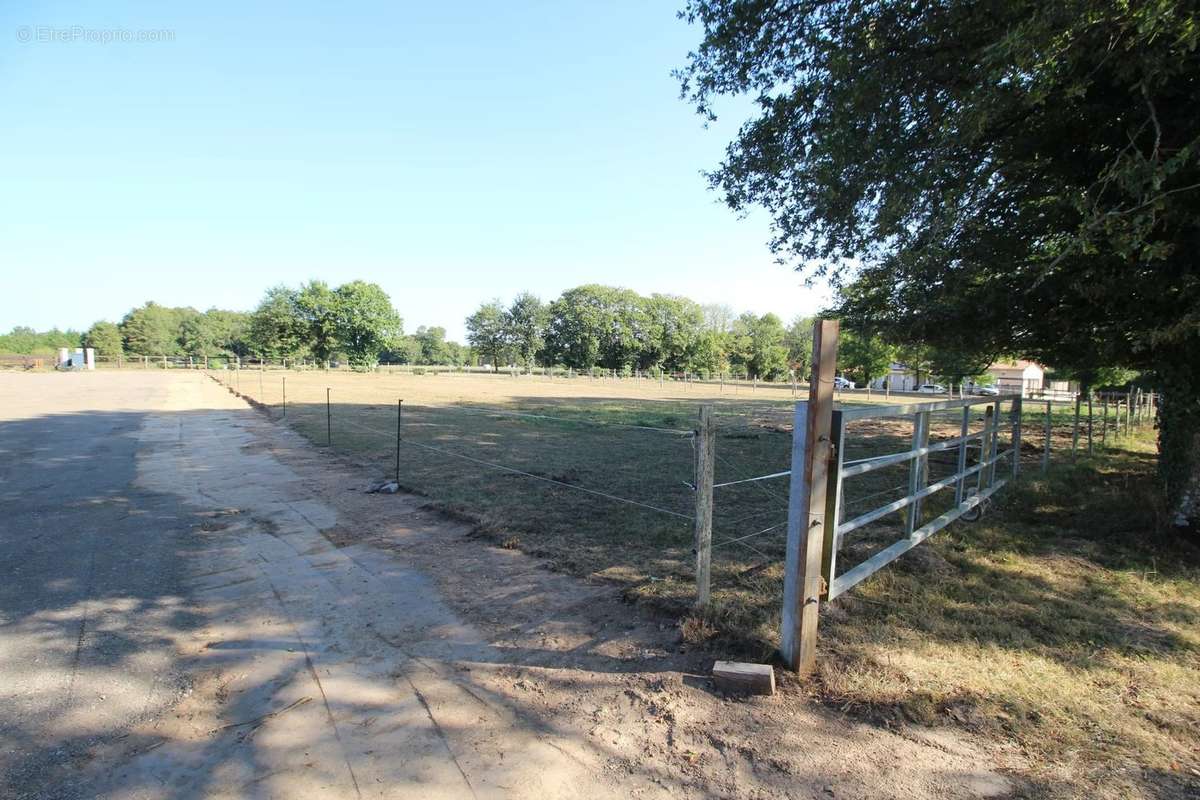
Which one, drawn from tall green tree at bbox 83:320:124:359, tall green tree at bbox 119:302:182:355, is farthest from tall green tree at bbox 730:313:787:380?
tall green tree at bbox 83:320:124:359

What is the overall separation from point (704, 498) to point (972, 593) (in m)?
2.51

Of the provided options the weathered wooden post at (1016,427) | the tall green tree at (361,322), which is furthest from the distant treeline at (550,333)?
the weathered wooden post at (1016,427)

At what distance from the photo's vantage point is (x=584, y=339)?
8275 cm

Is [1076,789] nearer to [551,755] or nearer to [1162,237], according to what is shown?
[551,755]

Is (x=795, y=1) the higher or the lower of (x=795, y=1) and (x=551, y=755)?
the higher

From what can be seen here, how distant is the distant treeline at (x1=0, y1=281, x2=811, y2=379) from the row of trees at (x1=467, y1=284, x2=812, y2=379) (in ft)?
0.49

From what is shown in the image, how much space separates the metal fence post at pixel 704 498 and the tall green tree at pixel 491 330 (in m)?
90.4

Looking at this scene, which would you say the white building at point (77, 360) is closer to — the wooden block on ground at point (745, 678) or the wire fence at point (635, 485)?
the wire fence at point (635, 485)

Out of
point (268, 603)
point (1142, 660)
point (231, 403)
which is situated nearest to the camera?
point (1142, 660)

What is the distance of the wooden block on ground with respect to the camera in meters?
3.03

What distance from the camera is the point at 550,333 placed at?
8838 cm

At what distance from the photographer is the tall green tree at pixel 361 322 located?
78194 mm

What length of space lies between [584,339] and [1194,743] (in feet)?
265

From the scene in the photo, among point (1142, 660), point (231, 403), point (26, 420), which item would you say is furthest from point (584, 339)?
point (1142, 660)
